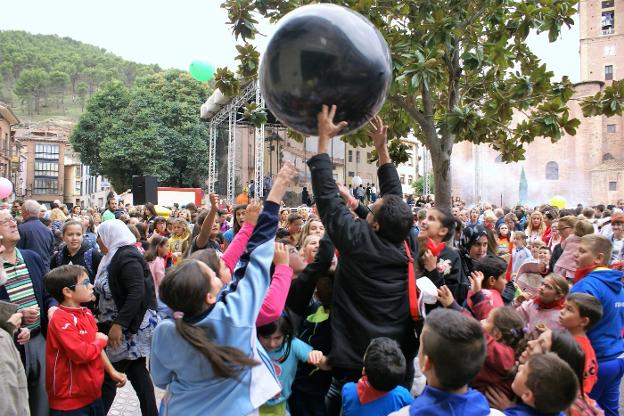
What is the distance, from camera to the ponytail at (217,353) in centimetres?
Answer: 192

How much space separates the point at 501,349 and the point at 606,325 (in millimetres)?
1459

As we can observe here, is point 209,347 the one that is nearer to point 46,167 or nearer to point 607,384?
point 607,384

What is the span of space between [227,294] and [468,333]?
0.96 m

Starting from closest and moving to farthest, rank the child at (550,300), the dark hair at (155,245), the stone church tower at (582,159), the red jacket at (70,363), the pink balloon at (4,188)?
1. the red jacket at (70,363)
2. the child at (550,300)
3. the dark hair at (155,245)
4. the pink balloon at (4,188)
5. the stone church tower at (582,159)

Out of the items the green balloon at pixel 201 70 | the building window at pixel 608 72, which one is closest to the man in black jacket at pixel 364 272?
the green balloon at pixel 201 70

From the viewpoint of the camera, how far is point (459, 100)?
6082 millimetres

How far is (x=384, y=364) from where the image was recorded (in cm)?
238

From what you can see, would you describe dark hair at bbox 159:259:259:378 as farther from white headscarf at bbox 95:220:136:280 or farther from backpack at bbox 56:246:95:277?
backpack at bbox 56:246:95:277

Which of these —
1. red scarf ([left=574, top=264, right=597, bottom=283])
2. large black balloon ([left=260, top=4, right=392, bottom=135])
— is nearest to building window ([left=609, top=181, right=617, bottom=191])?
red scarf ([left=574, top=264, right=597, bottom=283])

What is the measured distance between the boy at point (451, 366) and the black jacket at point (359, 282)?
66cm

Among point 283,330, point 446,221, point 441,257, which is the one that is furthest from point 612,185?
point 283,330

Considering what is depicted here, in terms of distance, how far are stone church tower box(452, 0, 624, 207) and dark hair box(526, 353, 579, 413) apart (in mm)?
47401

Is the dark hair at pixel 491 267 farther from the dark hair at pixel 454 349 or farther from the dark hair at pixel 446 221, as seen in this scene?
the dark hair at pixel 454 349

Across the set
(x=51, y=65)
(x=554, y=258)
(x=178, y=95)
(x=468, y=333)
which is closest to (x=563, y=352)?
(x=468, y=333)
